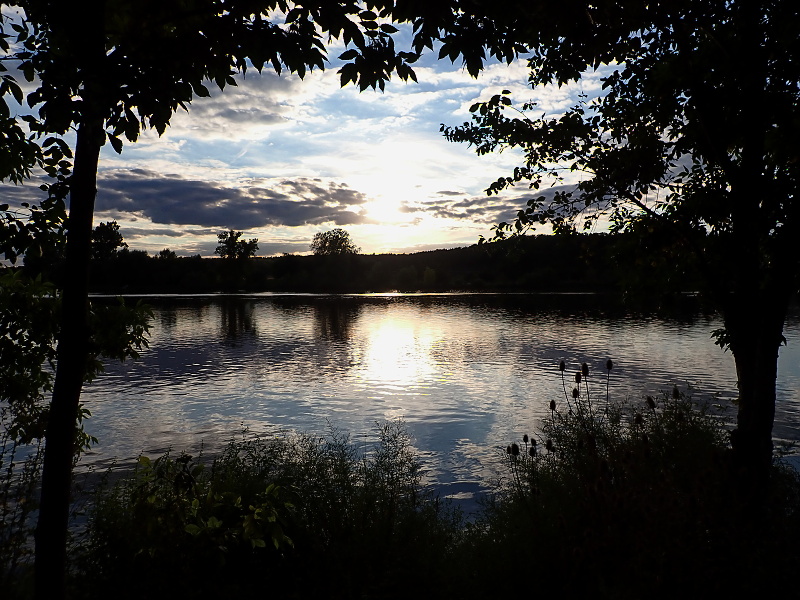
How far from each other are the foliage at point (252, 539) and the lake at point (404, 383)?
3.65m

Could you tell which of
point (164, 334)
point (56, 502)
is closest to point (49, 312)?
point (56, 502)

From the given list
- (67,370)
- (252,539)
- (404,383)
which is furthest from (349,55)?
(404,383)

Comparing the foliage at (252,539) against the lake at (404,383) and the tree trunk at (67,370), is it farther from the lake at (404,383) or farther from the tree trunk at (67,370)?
the lake at (404,383)

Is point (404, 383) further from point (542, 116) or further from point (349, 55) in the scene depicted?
point (349, 55)

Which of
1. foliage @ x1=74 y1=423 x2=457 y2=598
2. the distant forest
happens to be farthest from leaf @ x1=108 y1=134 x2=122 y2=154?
the distant forest

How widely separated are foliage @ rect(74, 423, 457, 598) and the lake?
12.0 feet

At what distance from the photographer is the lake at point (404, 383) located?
14.8 m

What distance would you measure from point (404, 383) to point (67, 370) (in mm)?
19754

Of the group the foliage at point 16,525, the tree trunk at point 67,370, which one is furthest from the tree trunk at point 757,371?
the foliage at point 16,525

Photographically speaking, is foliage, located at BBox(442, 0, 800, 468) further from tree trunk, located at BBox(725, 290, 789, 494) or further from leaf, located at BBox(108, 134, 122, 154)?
leaf, located at BBox(108, 134, 122, 154)

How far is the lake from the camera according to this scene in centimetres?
1480

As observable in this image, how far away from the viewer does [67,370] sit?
12.9ft

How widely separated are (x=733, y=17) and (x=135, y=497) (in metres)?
10.4

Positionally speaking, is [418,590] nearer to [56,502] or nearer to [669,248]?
[56,502]
